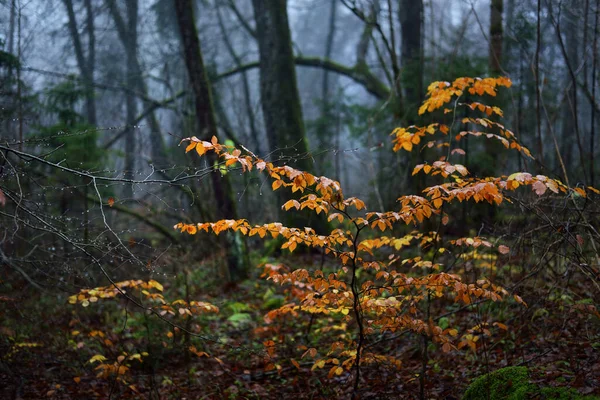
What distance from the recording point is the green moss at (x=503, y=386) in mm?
3672

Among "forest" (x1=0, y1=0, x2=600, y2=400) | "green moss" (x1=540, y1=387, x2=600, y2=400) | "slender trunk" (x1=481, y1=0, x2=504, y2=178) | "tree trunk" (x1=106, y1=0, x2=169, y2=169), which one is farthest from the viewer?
"tree trunk" (x1=106, y1=0, x2=169, y2=169)

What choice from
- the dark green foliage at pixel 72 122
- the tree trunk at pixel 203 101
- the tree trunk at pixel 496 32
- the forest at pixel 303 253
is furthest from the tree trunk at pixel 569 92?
the dark green foliage at pixel 72 122

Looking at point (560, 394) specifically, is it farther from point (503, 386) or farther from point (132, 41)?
point (132, 41)

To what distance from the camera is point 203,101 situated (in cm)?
991

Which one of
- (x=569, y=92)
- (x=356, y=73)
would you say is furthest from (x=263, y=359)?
(x=356, y=73)

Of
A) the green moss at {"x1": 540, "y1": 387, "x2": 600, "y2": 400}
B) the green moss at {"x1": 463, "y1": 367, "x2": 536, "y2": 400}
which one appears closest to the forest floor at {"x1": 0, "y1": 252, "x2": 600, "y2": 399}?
the green moss at {"x1": 463, "y1": 367, "x2": 536, "y2": 400}

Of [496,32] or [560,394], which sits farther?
[496,32]

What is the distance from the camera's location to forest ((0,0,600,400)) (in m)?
3.98

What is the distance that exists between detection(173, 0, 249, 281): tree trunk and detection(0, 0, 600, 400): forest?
0.04m

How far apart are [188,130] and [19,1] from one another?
14.4ft

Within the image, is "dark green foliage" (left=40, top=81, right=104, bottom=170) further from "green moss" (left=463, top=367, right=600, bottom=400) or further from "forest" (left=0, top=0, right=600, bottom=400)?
"green moss" (left=463, top=367, right=600, bottom=400)

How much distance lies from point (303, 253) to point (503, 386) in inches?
308

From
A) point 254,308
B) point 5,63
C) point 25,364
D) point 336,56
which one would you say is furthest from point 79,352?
point 336,56

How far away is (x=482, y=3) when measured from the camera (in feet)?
63.3
